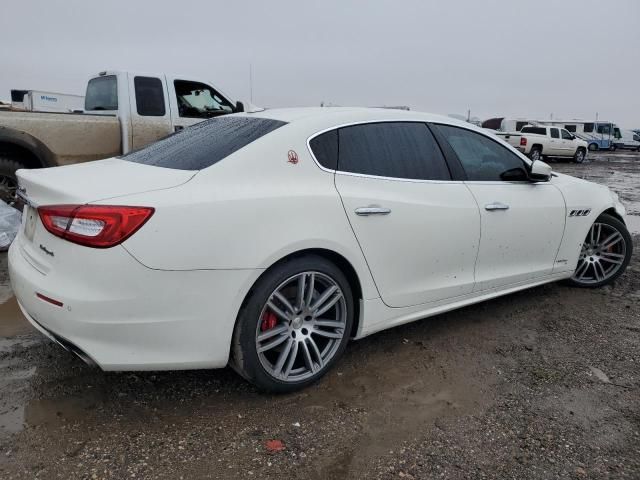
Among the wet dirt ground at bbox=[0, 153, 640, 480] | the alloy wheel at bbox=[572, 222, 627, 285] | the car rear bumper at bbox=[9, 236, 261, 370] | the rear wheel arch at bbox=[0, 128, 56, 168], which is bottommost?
the wet dirt ground at bbox=[0, 153, 640, 480]

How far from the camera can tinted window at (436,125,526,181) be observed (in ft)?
11.9

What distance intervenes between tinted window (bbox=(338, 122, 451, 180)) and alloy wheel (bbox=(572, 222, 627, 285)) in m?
2.03

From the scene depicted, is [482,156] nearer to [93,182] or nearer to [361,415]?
[361,415]

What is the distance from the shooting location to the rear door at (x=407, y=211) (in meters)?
2.96

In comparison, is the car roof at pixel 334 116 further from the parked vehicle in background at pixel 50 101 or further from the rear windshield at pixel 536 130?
the rear windshield at pixel 536 130

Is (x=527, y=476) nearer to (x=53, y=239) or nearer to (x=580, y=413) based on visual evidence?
(x=580, y=413)

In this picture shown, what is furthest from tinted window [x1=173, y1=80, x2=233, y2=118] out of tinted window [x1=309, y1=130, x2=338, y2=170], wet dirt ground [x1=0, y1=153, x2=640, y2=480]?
tinted window [x1=309, y1=130, x2=338, y2=170]

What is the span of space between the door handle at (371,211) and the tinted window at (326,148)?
0.93 feet

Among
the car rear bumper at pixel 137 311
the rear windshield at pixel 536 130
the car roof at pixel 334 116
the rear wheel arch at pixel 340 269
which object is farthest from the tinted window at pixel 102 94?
the rear windshield at pixel 536 130

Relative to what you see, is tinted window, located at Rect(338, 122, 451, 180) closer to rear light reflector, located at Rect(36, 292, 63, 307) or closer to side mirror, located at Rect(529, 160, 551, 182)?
side mirror, located at Rect(529, 160, 551, 182)

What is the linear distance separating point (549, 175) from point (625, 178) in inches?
649

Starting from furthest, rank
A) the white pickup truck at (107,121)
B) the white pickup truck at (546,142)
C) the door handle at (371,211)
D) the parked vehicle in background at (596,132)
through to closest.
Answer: the parked vehicle in background at (596,132), the white pickup truck at (546,142), the white pickup truck at (107,121), the door handle at (371,211)

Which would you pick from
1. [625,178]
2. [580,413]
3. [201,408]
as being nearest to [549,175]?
[580,413]

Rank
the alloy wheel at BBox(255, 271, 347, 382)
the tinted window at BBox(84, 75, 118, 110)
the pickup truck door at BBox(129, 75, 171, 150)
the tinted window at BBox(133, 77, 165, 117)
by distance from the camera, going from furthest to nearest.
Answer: the tinted window at BBox(84, 75, 118, 110) → the tinted window at BBox(133, 77, 165, 117) → the pickup truck door at BBox(129, 75, 171, 150) → the alloy wheel at BBox(255, 271, 347, 382)
